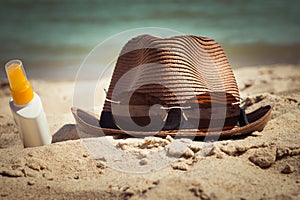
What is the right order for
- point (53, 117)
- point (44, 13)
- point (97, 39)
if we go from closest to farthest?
point (53, 117), point (97, 39), point (44, 13)

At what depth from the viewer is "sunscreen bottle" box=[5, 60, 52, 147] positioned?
1914mm

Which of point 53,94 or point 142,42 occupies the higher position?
point 142,42

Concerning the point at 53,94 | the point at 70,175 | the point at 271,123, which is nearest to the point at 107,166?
the point at 70,175

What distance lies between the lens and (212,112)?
81.1 inches

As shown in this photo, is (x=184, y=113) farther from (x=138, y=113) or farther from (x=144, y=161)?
(x=144, y=161)

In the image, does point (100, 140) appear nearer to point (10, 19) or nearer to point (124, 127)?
point (124, 127)

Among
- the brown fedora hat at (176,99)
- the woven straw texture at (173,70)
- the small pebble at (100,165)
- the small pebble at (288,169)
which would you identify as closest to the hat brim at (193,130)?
the brown fedora hat at (176,99)

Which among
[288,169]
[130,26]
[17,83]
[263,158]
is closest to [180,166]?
[263,158]

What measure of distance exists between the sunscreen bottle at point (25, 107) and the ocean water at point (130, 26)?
11.7ft

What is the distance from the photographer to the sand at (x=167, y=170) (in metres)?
1.51

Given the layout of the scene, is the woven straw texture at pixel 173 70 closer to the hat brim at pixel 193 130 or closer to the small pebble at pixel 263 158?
the hat brim at pixel 193 130

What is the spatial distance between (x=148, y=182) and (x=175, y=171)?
0.58 feet

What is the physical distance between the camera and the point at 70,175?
177 cm

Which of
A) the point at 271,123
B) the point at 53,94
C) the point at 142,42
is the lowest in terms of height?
the point at 53,94
